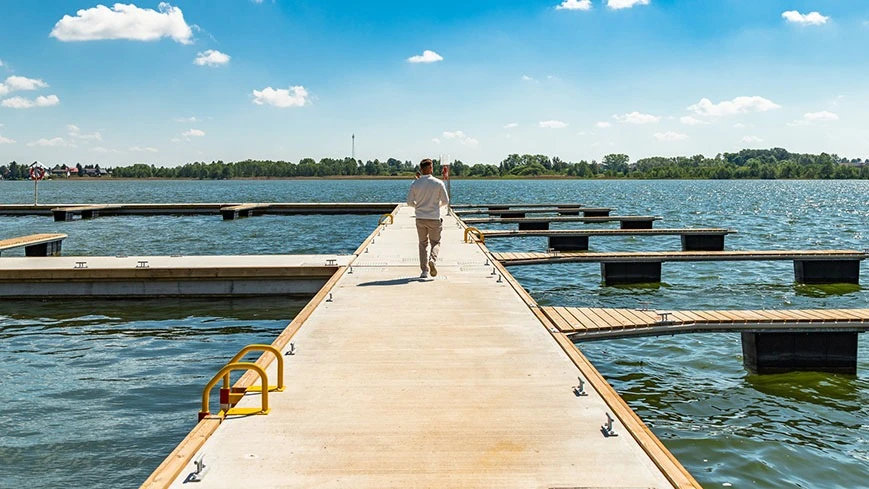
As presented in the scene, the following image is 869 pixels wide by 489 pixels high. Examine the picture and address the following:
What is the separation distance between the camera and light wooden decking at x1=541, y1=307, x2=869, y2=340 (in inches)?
360

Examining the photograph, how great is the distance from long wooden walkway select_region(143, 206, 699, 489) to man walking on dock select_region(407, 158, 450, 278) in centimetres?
263

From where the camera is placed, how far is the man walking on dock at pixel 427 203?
1088 cm

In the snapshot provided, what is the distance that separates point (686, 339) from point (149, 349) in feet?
29.7

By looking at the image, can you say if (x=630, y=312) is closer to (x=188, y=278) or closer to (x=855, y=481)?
(x=855, y=481)

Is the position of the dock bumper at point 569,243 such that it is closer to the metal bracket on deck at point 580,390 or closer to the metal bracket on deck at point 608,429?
the metal bracket on deck at point 580,390

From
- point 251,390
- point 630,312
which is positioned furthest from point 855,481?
point 251,390

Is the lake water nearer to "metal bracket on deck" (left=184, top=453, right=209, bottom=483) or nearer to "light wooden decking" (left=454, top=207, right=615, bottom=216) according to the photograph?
"metal bracket on deck" (left=184, top=453, right=209, bottom=483)

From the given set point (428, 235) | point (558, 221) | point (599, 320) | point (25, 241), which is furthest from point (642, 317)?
point (558, 221)

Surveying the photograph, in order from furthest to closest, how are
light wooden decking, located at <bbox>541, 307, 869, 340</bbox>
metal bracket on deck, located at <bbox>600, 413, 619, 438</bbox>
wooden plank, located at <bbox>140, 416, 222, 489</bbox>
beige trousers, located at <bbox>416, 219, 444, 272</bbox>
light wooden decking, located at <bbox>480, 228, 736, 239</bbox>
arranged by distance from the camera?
light wooden decking, located at <bbox>480, 228, 736, 239</bbox>
beige trousers, located at <bbox>416, 219, 444, 272</bbox>
light wooden decking, located at <bbox>541, 307, 869, 340</bbox>
metal bracket on deck, located at <bbox>600, 413, 619, 438</bbox>
wooden plank, located at <bbox>140, 416, 222, 489</bbox>

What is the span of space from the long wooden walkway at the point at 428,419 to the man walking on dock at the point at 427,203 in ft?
8.62

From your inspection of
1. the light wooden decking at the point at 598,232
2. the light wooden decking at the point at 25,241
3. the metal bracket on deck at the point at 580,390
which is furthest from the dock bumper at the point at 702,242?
the metal bracket on deck at the point at 580,390

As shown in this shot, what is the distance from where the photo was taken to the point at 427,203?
11000mm

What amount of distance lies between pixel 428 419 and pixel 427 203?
6193mm

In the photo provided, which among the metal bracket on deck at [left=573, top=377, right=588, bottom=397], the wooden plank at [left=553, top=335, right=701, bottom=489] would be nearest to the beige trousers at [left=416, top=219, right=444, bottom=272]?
the wooden plank at [left=553, top=335, right=701, bottom=489]
